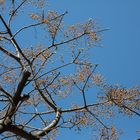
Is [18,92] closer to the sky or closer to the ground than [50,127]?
closer to the sky

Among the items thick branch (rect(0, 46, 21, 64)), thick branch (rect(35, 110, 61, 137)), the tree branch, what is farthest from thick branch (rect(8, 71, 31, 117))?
thick branch (rect(0, 46, 21, 64))

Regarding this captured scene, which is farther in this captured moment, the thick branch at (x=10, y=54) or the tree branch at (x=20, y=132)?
the thick branch at (x=10, y=54)

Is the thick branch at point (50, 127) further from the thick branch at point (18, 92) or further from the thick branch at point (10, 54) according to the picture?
the thick branch at point (10, 54)

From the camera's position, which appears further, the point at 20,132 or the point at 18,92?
the point at 20,132

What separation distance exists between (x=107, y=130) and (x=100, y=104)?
2.49 ft

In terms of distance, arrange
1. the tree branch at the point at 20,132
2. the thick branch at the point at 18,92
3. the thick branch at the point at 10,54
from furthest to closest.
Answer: the thick branch at the point at 10,54 < the tree branch at the point at 20,132 < the thick branch at the point at 18,92

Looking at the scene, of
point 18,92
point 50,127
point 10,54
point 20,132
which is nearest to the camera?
point 18,92

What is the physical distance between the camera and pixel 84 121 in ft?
32.6

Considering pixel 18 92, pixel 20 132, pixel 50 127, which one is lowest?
pixel 20 132

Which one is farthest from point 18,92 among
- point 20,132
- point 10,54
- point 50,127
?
point 50,127

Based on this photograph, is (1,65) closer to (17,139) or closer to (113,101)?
(17,139)

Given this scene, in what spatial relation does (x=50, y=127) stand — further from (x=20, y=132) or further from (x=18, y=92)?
(x=18, y=92)

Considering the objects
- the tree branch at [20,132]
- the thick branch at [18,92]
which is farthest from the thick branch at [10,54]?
the tree branch at [20,132]

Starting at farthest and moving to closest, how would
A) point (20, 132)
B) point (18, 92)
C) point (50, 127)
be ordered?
point (50, 127) < point (20, 132) < point (18, 92)
